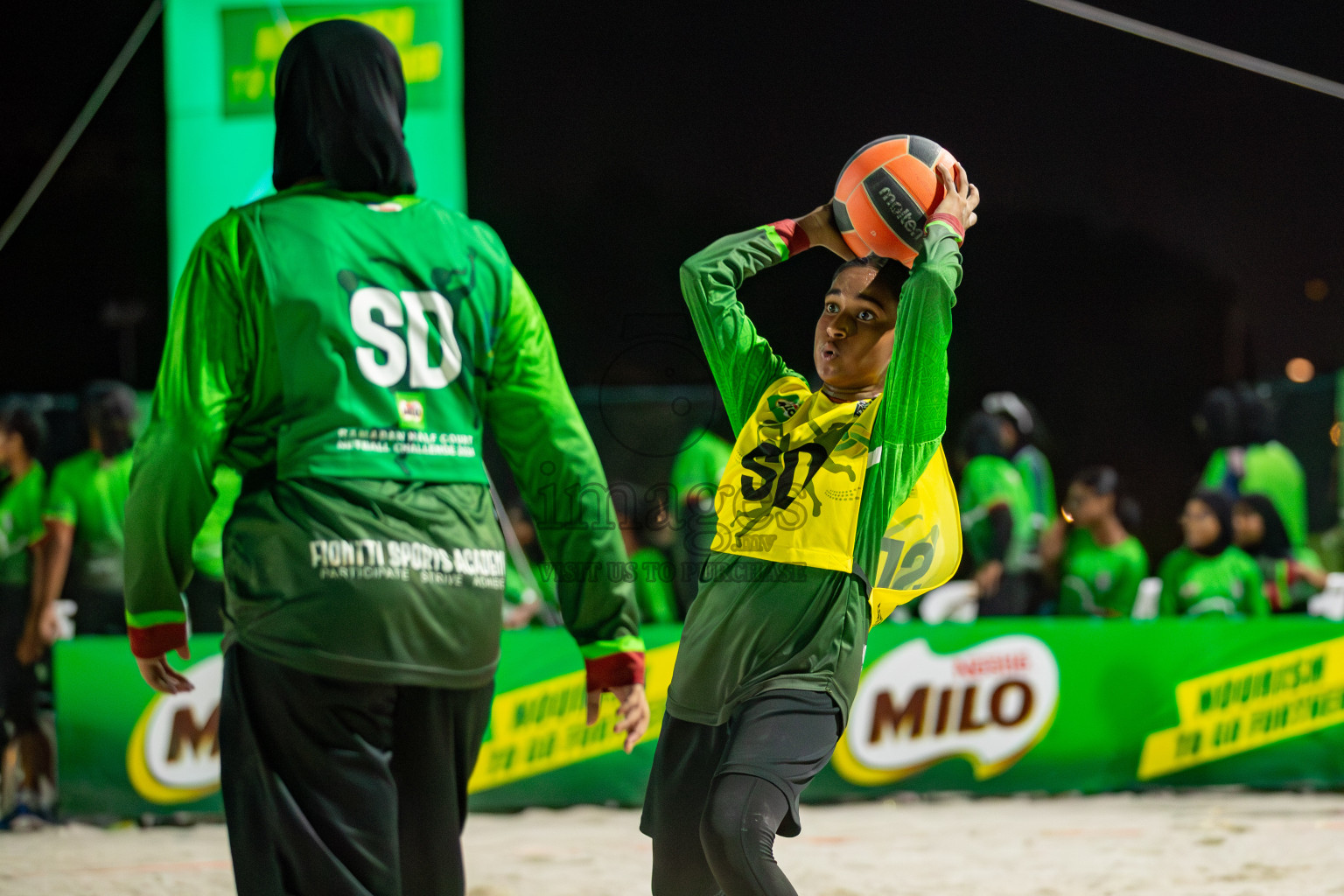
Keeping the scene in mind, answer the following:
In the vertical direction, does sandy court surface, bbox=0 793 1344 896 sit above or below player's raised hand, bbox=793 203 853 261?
below

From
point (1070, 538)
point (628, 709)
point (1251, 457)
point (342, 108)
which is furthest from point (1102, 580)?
point (342, 108)

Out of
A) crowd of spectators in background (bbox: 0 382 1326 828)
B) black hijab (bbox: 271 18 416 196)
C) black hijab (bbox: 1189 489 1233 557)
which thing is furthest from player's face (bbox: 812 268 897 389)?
black hijab (bbox: 1189 489 1233 557)

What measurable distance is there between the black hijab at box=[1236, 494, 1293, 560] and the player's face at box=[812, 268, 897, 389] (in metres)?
4.45

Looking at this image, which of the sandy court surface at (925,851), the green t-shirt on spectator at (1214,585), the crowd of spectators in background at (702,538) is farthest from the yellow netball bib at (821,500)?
the green t-shirt on spectator at (1214,585)

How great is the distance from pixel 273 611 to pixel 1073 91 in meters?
6.37

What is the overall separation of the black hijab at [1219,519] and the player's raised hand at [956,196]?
3.94 metres

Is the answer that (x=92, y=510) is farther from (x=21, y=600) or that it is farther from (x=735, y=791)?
(x=735, y=791)

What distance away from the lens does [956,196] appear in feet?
10.1

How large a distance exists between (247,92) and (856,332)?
4.22m

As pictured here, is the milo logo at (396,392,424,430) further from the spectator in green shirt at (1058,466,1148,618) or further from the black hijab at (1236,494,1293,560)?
the black hijab at (1236,494,1293,560)

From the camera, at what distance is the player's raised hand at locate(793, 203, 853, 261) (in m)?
3.26

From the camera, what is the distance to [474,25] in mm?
7711

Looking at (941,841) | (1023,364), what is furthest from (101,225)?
(941,841)

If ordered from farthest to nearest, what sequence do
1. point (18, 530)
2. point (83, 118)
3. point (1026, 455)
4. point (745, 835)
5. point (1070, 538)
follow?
1. point (1026, 455)
2. point (1070, 538)
3. point (83, 118)
4. point (18, 530)
5. point (745, 835)
